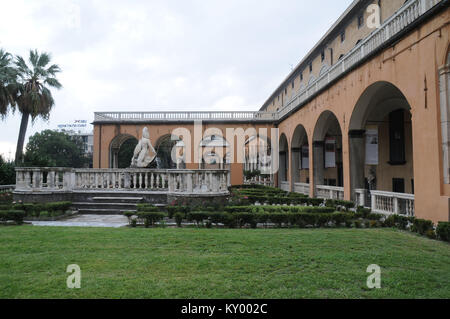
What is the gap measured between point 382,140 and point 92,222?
49.8 feet

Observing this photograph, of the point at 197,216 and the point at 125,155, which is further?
the point at 125,155

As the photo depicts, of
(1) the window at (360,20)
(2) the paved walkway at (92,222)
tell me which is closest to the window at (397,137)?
(1) the window at (360,20)

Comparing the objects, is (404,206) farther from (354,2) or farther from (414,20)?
(354,2)

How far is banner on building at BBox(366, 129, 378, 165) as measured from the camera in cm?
1177

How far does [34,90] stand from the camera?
20547 mm

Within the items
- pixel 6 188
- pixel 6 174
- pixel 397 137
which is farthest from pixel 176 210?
pixel 6 174

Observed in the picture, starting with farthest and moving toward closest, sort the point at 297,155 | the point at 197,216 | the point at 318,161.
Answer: the point at 297,155 < the point at 318,161 < the point at 197,216

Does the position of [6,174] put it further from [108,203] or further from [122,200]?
[122,200]

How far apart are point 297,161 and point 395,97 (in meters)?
8.53

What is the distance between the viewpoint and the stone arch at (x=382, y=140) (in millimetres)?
11742

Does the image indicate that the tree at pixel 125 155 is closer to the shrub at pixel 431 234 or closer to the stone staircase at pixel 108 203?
the stone staircase at pixel 108 203

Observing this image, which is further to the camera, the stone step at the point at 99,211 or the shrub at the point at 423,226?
the stone step at the point at 99,211

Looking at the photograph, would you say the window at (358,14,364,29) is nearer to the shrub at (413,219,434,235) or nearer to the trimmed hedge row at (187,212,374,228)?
the trimmed hedge row at (187,212,374,228)

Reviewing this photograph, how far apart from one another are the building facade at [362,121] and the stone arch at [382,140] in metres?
0.05
